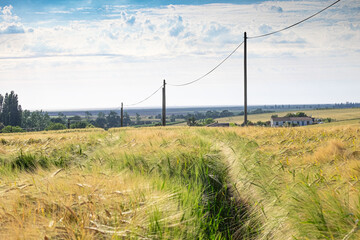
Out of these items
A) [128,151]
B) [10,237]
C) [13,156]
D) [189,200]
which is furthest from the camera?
[13,156]

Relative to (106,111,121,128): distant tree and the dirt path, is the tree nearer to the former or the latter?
(106,111,121,128): distant tree

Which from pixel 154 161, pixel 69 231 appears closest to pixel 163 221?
pixel 69 231

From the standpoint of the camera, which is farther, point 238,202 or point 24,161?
point 24,161

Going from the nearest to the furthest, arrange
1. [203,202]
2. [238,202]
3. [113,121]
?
[203,202] → [238,202] → [113,121]

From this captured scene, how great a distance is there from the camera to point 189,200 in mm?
3764

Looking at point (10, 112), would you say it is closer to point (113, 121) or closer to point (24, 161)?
point (113, 121)

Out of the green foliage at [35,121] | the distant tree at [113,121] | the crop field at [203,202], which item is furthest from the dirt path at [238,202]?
the green foliage at [35,121]

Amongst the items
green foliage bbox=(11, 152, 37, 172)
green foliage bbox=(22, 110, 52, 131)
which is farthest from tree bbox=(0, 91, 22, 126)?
green foliage bbox=(11, 152, 37, 172)

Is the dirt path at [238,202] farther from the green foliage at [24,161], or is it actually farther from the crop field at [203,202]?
the green foliage at [24,161]

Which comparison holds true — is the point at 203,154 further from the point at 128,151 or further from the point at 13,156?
the point at 13,156

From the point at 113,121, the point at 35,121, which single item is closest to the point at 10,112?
the point at 35,121

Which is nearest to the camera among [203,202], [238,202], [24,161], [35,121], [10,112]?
[203,202]

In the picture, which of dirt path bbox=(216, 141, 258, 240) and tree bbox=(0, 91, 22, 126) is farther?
tree bbox=(0, 91, 22, 126)

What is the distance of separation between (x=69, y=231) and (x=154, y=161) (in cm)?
351
